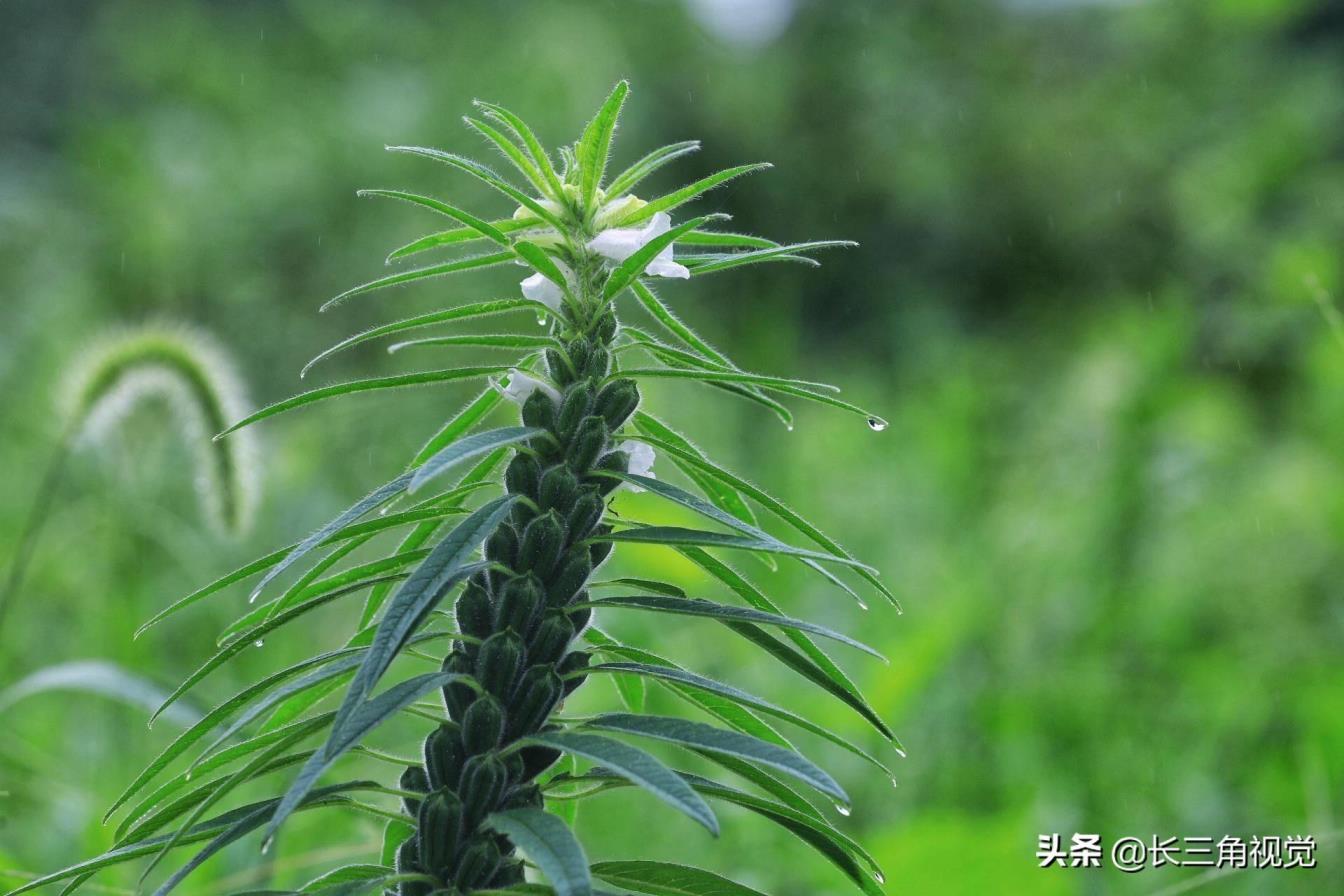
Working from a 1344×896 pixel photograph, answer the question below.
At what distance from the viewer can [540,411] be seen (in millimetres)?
708

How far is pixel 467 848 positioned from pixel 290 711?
0.20 m

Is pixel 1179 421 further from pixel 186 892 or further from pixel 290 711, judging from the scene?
pixel 290 711

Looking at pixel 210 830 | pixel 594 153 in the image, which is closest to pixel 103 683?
pixel 210 830

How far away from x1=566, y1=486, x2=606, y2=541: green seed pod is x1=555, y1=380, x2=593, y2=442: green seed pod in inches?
1.3

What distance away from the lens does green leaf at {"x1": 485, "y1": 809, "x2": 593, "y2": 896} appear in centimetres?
54

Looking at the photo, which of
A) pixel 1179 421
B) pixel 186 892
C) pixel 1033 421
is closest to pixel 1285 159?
pixel 1033 421

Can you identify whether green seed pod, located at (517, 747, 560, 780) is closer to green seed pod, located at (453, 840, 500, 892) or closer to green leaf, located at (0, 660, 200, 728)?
green seed pod, located at (453, 840, 500, 892)

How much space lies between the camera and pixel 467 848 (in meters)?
0.67

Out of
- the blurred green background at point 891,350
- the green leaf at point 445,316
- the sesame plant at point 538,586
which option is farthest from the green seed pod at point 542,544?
the blurred green background at point 891,350

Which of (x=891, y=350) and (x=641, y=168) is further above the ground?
(x=891, y=350)

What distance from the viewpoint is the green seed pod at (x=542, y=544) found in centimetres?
68

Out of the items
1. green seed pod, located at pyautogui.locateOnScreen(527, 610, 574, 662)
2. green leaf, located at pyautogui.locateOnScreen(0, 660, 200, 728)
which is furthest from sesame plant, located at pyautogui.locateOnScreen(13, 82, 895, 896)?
green leaf, located at pyautogui.locateOnScreen(0, 660, 200, 728)

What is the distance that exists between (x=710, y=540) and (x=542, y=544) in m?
0.09

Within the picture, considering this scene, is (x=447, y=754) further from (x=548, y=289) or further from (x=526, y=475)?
(x=548, y=289)
